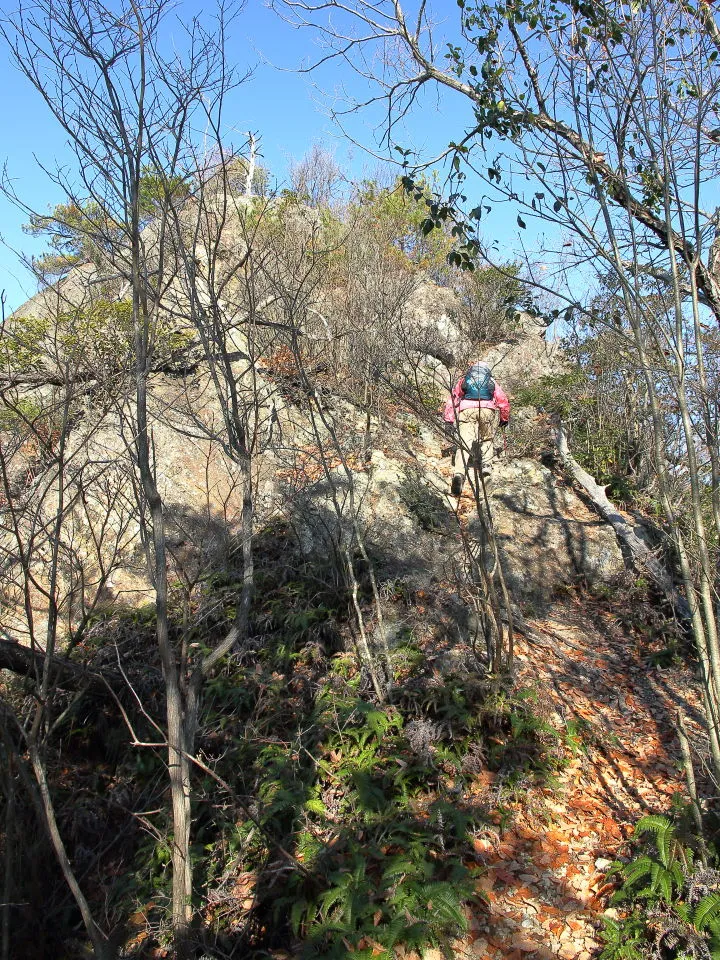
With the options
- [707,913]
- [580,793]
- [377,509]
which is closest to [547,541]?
[377,509]

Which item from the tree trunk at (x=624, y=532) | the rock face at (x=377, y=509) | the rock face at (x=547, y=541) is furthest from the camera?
the rock face at (x=547, y=541)

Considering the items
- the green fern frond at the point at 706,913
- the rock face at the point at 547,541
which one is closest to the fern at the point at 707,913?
the green fern frond at the point at 706,913

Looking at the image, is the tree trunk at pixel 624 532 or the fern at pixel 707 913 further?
the tree trunk at pixel 624 532

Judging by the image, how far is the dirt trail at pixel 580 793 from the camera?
3262 mm

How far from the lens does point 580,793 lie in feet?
13.3

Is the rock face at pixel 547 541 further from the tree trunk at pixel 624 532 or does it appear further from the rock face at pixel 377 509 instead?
the tree trunk at pixel 624 532

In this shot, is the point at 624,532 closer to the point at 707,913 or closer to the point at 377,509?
the point at 377,509

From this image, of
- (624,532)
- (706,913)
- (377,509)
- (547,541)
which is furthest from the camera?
(377,509)

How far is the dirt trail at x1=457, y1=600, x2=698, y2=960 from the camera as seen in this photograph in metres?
3.26

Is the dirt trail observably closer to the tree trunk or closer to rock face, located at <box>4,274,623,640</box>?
the tree trunk

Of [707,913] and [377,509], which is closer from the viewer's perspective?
[707,913]

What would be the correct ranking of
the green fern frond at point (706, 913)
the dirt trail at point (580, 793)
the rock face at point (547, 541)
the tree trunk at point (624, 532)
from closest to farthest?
the green fern frond at point (706, 913) → the dirt trail at point (580, 793) → the tree trunk at point (624, 532) → the rock face at point (547, 541)

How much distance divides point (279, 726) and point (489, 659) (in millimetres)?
1669

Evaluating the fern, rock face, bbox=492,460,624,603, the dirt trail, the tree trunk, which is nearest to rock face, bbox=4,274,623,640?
rock face, bbox=492,460,624,603
